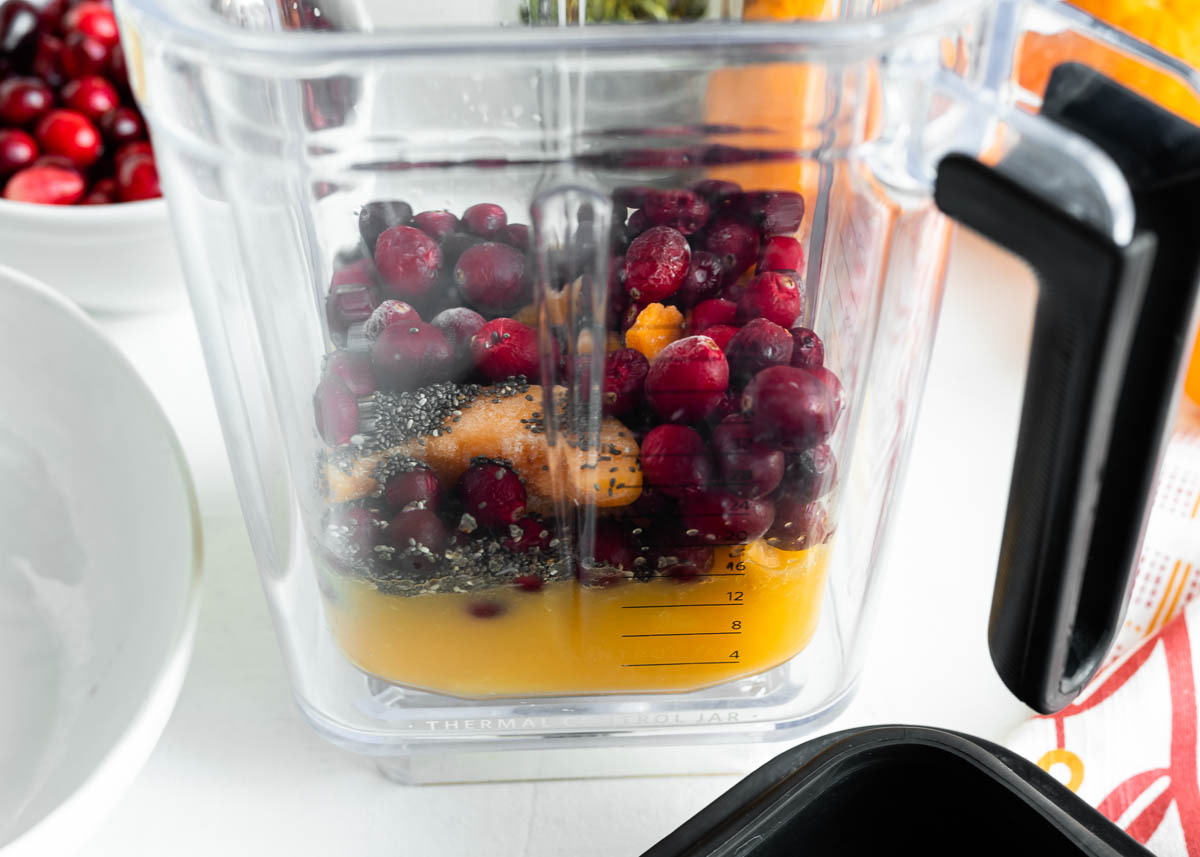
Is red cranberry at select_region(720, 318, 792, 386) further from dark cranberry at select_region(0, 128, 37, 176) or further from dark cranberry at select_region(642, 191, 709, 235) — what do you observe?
dark cranberry at select_region(0, 128, 37, 176)

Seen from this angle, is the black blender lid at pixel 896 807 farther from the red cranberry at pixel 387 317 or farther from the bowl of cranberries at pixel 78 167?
the bowl of cranberries at pixel 78 167

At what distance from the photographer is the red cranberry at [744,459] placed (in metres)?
0.36

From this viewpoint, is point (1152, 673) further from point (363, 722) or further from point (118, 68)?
point (118, 68)

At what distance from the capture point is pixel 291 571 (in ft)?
1.39

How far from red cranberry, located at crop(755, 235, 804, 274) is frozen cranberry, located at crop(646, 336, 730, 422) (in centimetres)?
4

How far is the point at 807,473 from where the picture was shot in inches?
14.4

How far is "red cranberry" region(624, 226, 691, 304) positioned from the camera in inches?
13.6

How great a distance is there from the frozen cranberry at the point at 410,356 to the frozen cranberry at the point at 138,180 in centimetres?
37

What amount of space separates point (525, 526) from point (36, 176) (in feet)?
1.46

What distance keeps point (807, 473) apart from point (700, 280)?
74 mm

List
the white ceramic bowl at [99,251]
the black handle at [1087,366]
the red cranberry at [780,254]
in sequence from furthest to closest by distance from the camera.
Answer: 1. the white ceramic bowl at [99,251]
2. the red cranberry at [780,254]
3. the black handle at [1087,366]

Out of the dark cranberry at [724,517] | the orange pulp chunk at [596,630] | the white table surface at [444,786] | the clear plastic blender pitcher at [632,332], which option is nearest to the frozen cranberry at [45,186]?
the white table surface at [444,786]

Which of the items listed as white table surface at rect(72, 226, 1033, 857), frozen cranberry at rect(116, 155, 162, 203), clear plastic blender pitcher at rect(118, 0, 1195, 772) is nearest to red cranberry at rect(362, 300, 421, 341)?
clear plastic blender pitcher at rect(118, 0, 1195, 772)

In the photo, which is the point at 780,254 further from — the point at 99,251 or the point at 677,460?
the point at 99,251
